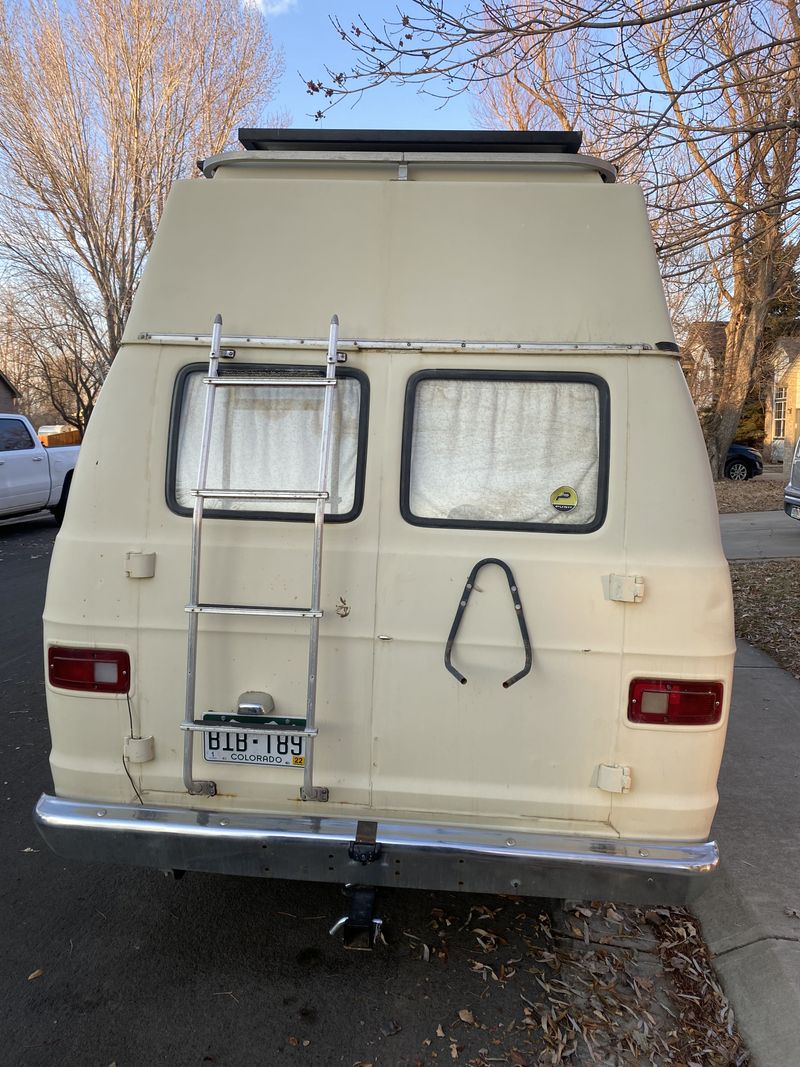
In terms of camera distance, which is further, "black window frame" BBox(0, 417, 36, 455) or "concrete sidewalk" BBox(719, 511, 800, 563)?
"black window frame" BBox(0, 417, 36, 455)

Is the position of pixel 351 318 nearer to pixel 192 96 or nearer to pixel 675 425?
pixel 675 425

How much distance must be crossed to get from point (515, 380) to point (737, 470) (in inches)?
993

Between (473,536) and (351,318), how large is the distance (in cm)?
89

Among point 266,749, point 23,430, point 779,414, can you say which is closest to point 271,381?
point 266,749

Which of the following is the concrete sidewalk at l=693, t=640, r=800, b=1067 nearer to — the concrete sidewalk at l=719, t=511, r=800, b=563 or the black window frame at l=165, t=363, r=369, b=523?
the black window frame at l=165, t=363, r=369, b=523

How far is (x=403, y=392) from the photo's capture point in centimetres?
286

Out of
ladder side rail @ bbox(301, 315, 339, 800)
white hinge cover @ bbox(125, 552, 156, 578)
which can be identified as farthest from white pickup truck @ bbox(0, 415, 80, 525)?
ladder side rail @ bbox(301, 315, 339, 800)

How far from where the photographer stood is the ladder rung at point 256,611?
2709 mm

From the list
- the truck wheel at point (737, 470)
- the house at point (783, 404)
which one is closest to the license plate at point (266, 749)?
the truck wheel at point (737, 470)

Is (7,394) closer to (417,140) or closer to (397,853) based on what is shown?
(417,140)

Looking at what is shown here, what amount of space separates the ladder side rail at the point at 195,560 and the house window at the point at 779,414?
4021cm

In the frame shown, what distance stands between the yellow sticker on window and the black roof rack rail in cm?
143

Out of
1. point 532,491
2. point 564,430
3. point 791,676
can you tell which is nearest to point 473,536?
point 532,491

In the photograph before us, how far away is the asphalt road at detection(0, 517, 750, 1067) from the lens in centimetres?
270
